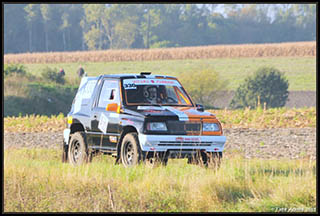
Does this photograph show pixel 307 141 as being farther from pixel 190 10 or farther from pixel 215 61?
pixel 190 10

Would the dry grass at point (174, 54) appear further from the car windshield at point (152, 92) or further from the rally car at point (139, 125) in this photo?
the car windshield at point (152, 92)

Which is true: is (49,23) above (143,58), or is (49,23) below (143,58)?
above

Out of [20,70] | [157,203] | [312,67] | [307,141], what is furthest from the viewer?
[312,67]

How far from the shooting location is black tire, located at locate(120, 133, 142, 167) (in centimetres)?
1137

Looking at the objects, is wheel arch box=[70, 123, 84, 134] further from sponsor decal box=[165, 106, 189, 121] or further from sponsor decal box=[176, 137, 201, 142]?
sponsor decal box=[176, 137, 201, 142]

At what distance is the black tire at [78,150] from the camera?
42.6 ft

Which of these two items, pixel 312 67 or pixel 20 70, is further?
pixel 312 67

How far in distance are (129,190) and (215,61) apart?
2915 inches

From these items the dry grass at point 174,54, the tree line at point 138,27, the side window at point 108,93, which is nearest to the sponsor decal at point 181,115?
the side window at point 108,93

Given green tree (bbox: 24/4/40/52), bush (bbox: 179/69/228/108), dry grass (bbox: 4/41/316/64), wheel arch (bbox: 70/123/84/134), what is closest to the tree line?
green tree (bbox: 24/4/40/52)

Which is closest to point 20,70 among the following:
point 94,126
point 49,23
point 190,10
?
point 94,126

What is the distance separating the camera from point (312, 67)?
7450cm

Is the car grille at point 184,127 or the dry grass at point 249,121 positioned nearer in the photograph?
the car grille at point 184,127

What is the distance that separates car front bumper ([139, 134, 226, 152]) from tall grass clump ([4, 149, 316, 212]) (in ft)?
1.23
